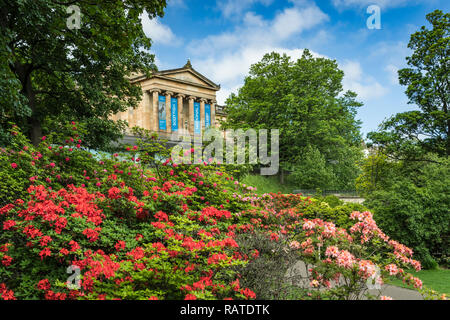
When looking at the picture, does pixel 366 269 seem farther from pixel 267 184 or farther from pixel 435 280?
pixel 267 184

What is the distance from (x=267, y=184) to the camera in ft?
98.3

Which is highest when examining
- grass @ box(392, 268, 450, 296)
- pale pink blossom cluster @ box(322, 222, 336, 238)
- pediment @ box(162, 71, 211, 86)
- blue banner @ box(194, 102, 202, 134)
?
pediment @ box(162, 71, 211, 86)

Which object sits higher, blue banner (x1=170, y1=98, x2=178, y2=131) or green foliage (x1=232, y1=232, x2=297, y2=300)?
blue banner (x1=170, y1=98, x2=178, y2=131)

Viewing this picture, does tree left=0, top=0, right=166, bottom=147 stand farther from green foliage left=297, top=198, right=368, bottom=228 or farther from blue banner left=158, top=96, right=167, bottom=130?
blue banner left=158, top=96, right=167, bottom=130

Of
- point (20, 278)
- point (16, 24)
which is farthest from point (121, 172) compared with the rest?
point (16, 24)

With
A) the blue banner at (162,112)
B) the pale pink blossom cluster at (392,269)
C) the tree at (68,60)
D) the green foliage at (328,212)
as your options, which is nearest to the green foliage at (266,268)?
the pale pink blossom cluster at (392,269)

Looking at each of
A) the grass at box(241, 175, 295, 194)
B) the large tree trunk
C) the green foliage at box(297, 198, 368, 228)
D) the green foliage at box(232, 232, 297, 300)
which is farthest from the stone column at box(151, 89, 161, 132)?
the green foliage at box(232, 232, 297, 300)

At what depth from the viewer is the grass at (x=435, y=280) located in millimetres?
8062

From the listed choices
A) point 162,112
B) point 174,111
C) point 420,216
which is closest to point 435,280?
point 420,216

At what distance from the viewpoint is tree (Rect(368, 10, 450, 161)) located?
18750mm

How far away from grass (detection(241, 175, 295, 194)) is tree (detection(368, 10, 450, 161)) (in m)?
11.8

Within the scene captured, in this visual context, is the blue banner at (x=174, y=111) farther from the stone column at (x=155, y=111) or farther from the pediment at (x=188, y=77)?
the pediment at (x=188, y=77)

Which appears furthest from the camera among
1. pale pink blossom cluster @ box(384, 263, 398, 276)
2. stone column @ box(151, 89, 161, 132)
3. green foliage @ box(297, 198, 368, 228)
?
stone column @ box(151, 89, 161, 132)

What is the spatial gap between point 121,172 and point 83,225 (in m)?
3.14
